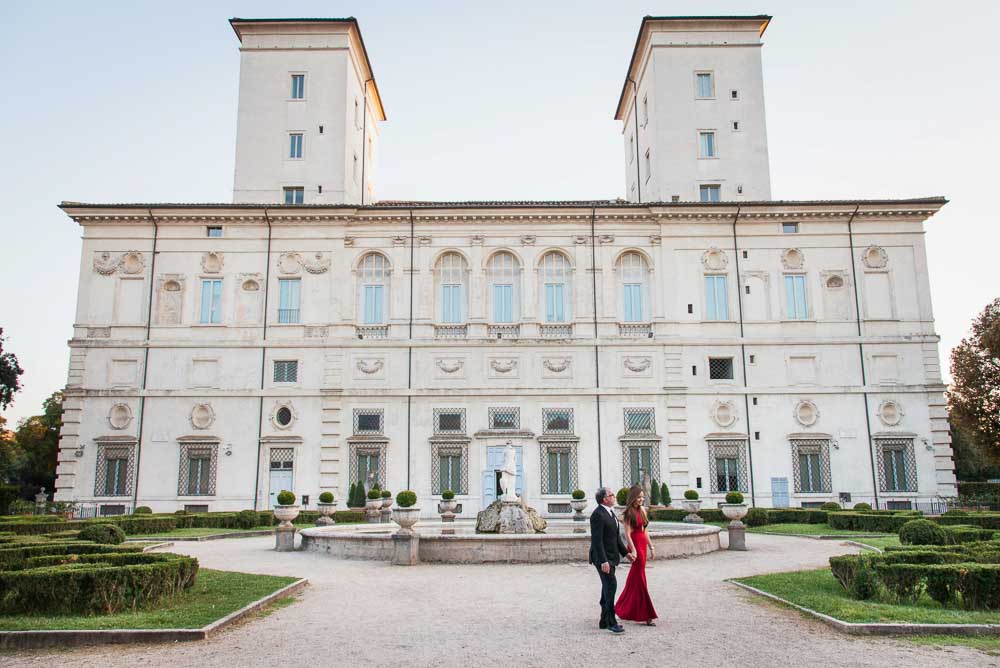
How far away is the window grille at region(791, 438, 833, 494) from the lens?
3738 centimetres

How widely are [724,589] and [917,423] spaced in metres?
28.3

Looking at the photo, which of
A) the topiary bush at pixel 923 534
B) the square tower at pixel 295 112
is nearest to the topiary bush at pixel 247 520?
the square tower at pixel 295 112

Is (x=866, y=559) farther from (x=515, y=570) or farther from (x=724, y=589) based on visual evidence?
(x=515, y=570)

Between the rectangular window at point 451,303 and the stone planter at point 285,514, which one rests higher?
the rectangular window at point 451,303

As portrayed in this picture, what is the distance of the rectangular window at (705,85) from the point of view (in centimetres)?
4369

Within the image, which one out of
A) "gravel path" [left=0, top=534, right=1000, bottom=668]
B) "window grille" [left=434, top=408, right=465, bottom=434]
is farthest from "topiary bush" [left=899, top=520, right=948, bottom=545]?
"window grille" [left=434, top=408, right=465, bottom=434]

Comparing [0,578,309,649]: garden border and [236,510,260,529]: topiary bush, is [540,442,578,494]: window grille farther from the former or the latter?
[0,578,309,649]: garden border

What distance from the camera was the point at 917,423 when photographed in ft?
124

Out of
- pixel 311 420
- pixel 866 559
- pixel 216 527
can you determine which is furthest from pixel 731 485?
pixel 866 559

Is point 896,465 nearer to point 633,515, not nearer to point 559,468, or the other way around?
point 559,468

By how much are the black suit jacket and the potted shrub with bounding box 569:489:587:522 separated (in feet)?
64.4

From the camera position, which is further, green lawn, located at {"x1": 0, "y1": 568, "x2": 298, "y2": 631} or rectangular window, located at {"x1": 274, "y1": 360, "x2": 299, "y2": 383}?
rectangular window, located at {"x1": 274, "y1": 360, "x2": 299, "y2": 383}

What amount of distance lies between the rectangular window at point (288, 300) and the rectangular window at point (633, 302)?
52.3ft

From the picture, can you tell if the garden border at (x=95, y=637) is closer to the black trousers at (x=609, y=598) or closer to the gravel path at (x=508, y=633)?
the gravel path at (x=508, y=633)
